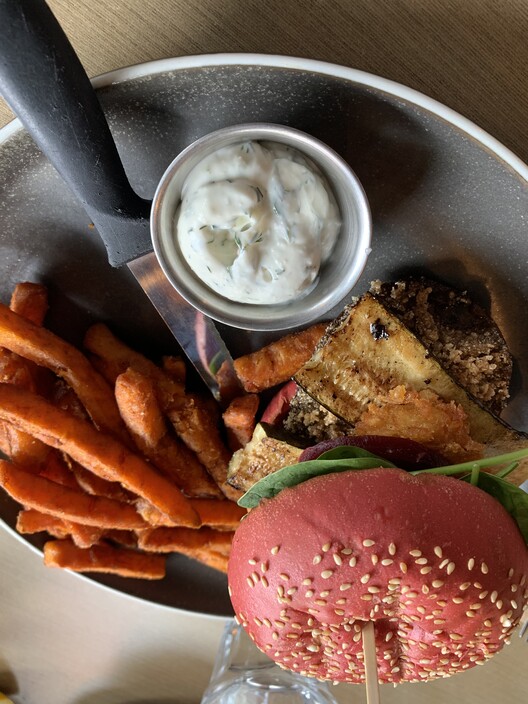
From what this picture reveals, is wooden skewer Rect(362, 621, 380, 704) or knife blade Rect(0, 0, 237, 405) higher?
knife blade Rect(0, 0, 237, 405)

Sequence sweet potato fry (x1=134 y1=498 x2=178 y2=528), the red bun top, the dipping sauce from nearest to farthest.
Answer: the red bun top, the dipping sauce, sweet potato fry (x1=134 y1=498 x2=178 y2=528)

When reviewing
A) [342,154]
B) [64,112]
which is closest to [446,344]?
[342,154]

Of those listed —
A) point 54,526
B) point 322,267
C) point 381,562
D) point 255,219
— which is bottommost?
point 54,526

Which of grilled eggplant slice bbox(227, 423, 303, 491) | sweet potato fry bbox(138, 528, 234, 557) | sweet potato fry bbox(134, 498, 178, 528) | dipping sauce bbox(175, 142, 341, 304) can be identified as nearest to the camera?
dipping sauce bbox(175, 142, 341, 304)

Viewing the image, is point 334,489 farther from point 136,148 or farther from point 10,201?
point 10,201

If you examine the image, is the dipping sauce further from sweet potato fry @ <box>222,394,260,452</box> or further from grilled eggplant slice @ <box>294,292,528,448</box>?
sweet potato fry @ <box>222,394,260,452</box>

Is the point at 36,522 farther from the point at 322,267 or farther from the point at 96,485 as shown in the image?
the point at 322,267

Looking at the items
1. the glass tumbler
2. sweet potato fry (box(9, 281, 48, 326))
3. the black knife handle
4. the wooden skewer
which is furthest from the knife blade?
the glass tumbler

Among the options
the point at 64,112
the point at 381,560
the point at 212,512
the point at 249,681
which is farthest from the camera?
the point at 249,681
